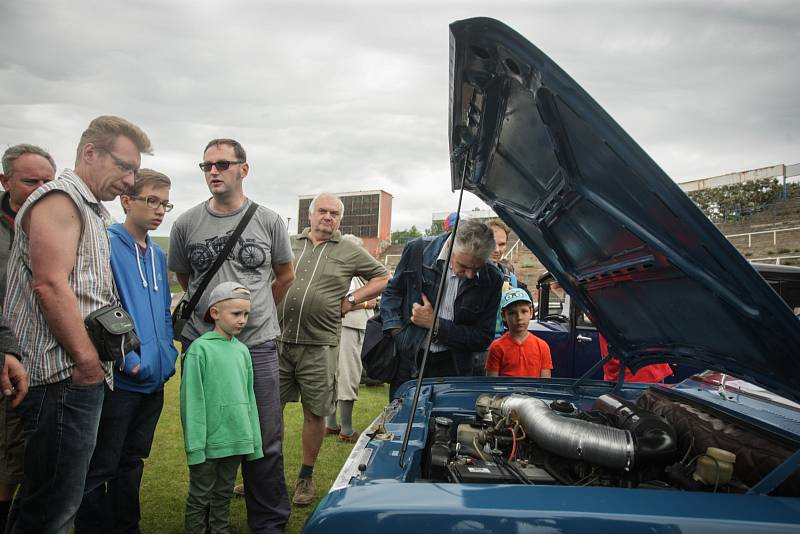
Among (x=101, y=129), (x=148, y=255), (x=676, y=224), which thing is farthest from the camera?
(x=148, y=255)

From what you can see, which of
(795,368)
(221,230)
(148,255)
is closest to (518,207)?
(795,368)

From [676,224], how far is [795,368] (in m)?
0.52

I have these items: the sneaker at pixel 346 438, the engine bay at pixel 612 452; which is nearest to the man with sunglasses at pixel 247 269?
the engine bay at pixel 612 452

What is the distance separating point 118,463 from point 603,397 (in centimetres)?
235

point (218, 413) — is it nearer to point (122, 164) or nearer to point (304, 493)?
point (304, 493)

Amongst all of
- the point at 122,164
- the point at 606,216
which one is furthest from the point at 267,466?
the point at 606,216

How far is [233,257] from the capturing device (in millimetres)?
2758

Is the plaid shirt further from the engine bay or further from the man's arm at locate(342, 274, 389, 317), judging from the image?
the man's arm at locate(342, 274, 389, 317)

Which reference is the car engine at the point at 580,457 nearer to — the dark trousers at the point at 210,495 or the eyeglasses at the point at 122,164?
the dark trousers at the point at 210,495

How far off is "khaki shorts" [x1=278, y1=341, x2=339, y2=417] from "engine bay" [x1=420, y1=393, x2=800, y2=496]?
1.58 metres

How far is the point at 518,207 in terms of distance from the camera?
7.06ft

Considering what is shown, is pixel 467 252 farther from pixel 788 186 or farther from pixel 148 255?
pixel 788 186

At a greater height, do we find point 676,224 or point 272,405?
point 676,224

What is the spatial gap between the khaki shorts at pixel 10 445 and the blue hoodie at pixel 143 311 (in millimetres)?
698
